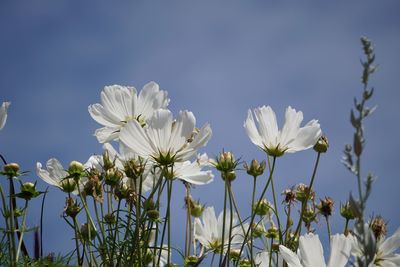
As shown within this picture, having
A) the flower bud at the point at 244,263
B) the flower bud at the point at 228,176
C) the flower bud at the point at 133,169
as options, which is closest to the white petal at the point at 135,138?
the flower bud at the point at 133,169

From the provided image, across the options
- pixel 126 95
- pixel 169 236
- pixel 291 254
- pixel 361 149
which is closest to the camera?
pixel 361 149

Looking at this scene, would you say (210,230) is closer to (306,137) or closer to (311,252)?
(306,137)

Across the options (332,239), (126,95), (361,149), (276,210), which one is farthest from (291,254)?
(361,149)

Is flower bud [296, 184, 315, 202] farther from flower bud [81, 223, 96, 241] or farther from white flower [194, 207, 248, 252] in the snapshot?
flower bud [81, 223, 96, 241]

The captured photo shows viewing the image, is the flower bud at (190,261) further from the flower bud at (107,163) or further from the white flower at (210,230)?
the flower bud at (107,163)

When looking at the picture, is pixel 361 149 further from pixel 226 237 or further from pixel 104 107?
pixel 226 237

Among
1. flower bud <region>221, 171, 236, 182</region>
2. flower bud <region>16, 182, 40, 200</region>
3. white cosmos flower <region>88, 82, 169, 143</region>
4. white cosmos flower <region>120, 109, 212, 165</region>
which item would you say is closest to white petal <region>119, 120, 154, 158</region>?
white cosmos flower <region>120, 109, 212, 165</region>

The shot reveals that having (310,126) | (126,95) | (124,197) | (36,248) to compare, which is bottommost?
(36,248)
